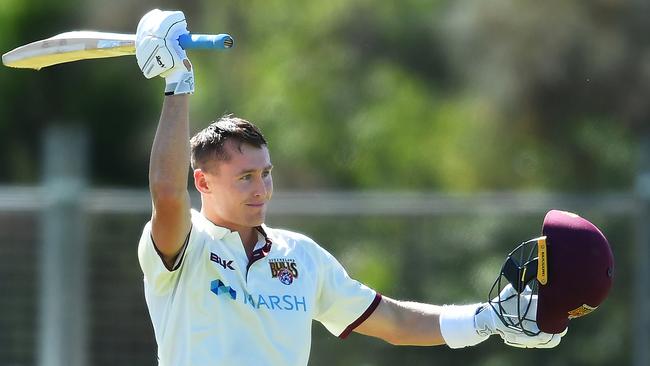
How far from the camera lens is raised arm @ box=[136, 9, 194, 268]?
12.7 ft

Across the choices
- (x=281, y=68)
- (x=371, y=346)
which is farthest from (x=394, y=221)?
(x=281, y=68)

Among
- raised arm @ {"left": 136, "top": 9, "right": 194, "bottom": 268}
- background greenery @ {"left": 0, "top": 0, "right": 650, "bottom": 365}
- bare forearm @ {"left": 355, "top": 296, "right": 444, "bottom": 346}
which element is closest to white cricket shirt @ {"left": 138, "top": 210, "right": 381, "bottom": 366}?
raised arm @ {"left": 136, "top": 9, "right": 194, "bottom": 268}

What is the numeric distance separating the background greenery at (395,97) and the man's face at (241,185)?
26.3 ft

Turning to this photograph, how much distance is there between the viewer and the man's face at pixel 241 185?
4.16 meters

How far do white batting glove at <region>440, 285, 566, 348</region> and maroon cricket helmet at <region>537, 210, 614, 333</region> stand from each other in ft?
0.27

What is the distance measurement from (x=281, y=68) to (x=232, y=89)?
2.32 feet

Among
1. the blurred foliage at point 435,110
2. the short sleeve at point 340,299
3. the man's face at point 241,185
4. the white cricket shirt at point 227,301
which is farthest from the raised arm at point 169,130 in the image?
the blurred foliage at point 435,110

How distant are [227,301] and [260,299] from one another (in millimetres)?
105

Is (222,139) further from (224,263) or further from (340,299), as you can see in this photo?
(340,299)

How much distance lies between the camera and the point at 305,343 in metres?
4.16

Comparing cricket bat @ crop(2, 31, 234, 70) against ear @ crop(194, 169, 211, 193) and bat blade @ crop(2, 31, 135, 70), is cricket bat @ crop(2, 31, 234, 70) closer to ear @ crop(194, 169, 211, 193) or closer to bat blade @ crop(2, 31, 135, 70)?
bat blade @ crop(2, 31, 135, 70)

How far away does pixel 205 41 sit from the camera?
3.90 meters

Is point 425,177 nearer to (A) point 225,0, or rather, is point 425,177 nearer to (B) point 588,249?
(A) point 225,0

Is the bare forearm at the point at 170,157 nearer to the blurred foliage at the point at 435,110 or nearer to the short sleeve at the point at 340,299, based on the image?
the short sleeve at the point at 340,299
